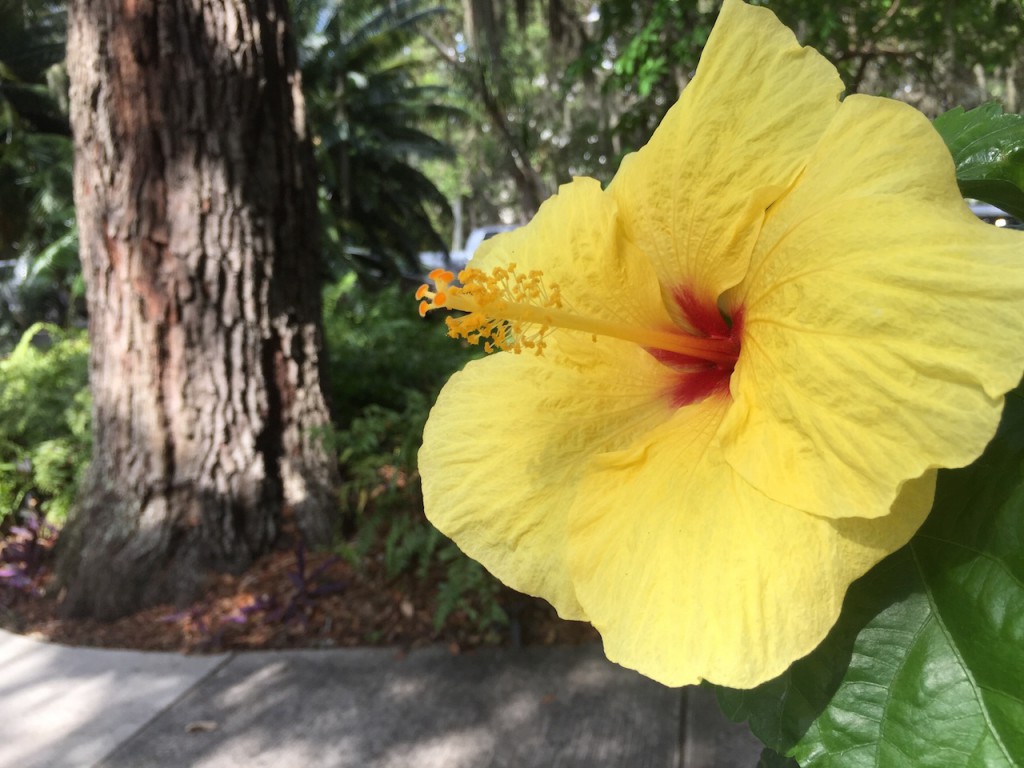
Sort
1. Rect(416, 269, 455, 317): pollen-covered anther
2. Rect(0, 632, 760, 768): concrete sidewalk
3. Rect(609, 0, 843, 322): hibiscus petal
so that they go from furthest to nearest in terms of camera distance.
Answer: Rect(0, 632, 760, 768): concrete sidewalk
Rect(416, 269, 455, 317): pollen-covered anther
Rect(609, 0, 843, 322): hibiscus petal

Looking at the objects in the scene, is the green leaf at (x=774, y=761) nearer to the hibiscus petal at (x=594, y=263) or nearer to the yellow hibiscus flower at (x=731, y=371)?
the yellow hibiscus flower at (x=731, y=371)

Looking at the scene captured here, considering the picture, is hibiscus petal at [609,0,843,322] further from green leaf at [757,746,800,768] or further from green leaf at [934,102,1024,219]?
green leaf at [757,746,800,768]

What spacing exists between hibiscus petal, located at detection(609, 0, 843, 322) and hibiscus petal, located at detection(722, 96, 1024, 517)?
0.10ft

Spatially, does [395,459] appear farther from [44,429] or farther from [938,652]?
[938,652]

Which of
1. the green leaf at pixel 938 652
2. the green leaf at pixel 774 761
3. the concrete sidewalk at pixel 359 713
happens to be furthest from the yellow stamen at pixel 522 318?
the concrete sidewalk at pixel 359 713

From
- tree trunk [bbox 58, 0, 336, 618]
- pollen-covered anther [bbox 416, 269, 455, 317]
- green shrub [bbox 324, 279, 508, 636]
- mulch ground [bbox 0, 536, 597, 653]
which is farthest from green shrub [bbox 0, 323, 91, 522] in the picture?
pollen-covered anther [bbox 416, 269, 455, 317]

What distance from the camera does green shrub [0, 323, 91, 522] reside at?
461 cm

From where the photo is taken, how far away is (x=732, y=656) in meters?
0.49

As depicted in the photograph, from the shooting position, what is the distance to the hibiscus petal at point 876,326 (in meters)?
0.43

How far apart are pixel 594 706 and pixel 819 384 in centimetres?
240

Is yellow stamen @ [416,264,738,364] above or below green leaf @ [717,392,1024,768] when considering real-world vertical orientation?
above

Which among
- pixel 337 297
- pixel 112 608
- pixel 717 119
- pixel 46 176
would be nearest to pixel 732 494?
pixel 717 119

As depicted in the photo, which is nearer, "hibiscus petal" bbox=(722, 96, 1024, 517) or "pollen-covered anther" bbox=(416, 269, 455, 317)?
"hibiscus petal" bbox=(722, 96, 1024, 517)

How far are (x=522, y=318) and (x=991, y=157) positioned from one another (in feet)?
1.25
